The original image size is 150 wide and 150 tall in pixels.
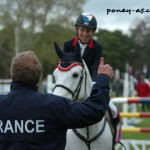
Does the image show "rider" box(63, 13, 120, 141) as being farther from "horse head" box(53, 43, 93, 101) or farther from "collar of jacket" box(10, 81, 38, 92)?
"collar of jacket" box(10, 81, 38, 92)

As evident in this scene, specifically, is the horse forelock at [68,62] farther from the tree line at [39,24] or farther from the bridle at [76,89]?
the tree line at [39,24]

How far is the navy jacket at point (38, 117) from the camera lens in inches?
118

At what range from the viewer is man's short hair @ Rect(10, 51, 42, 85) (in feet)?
10.00

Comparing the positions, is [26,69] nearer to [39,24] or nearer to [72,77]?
[72,77]

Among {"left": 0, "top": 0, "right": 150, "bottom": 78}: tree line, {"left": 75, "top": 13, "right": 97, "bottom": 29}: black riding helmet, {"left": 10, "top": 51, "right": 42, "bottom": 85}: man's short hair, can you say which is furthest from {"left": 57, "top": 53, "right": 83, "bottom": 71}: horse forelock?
{"left": 0, "top": 0, "right": 150, "bottom": 78}: tree line

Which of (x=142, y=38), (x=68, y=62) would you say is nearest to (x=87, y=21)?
(x=68, y=62)

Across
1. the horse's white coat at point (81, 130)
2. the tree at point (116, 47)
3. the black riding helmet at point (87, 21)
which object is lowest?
the tree at point (116, 47)

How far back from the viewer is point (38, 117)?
301 cm

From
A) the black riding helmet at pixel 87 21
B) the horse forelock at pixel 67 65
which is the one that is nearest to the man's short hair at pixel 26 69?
the horse forelock at pixel 67 65

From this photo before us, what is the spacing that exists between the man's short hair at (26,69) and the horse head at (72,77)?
4.76ft

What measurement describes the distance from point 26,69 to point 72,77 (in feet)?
5.58

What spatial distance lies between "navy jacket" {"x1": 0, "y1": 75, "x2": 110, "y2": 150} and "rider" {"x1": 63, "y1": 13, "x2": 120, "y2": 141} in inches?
89.0

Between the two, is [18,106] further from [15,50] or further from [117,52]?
[117,52]

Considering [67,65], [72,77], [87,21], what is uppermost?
[87,21]
